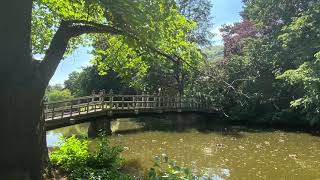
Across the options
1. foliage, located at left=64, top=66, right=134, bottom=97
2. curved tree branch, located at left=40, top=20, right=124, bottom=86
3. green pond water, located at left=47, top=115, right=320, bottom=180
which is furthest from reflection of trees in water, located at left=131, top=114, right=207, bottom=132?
curved tree branch, located at left=40, top=20, right=124, bottom=86

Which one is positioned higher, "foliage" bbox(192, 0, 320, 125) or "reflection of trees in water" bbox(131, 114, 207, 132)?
"foliage" bbox(192, 0, 320, 125)

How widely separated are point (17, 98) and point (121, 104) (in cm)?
3031

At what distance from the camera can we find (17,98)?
629cm

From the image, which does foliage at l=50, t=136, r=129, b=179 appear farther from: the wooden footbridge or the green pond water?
the wooden footbridge

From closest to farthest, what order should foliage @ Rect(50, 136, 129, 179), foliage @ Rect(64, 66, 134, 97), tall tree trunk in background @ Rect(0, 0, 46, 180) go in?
tall tree trunk in background @ Rect(0, 0, 46, 180)
foliage @ Rect(50, 136, 129, 179)
foliage @ Rect(64, 66, 134, 97)

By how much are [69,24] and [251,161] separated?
41.5ft

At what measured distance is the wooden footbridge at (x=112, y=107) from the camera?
2291 centimetres

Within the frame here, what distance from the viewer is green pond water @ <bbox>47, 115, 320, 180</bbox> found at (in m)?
17.0

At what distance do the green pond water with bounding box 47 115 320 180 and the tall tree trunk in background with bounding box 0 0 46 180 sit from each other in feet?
13.9

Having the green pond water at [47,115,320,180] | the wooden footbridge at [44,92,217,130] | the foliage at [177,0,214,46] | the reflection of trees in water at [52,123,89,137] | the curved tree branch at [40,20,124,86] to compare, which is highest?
the foliage at [177,0,214,46]

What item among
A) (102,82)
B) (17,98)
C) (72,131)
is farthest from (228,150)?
(102,82)

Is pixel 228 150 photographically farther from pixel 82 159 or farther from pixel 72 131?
pixel 72 131

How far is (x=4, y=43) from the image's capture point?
19.8 ft

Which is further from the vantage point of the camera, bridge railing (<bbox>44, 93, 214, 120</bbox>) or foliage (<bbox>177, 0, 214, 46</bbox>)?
foliage (<bbox>177, 0, 214, 46</bbox>)
